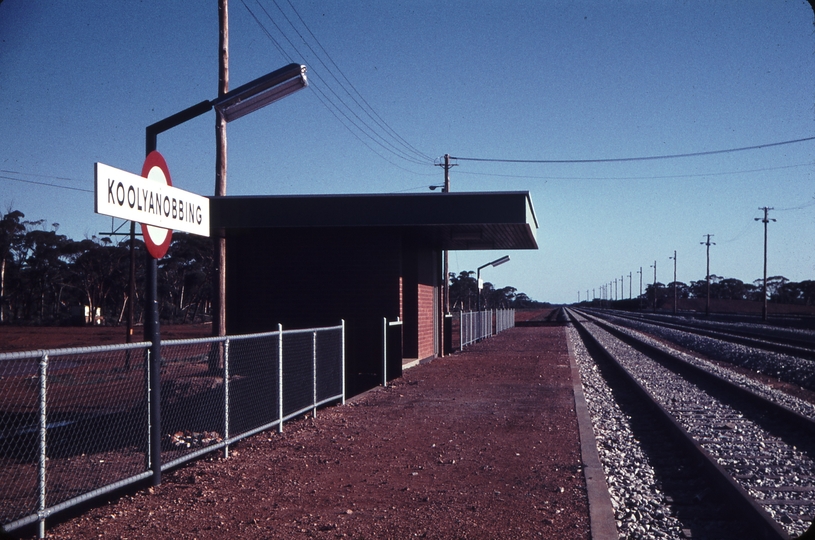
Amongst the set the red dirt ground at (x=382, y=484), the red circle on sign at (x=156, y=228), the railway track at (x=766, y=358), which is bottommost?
the railway track at (x=766, y=358)

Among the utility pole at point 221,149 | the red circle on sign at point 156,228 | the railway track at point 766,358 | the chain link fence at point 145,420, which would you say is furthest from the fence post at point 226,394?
the railway track at point 766,358

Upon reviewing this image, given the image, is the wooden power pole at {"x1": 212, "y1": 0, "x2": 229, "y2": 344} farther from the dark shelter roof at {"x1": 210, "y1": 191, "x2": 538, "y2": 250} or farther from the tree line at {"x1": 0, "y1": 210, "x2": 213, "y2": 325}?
the tree line at {"x1": 0, "y1": 210, "x2": 213, "y2": 325}

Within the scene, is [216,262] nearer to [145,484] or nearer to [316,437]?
[316,437]

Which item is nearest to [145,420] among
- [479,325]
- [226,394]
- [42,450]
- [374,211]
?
[226,394]

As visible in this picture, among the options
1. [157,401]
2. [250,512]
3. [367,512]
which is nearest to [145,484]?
[157,401]

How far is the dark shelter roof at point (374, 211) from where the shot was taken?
16.5 meters

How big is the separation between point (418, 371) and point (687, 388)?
637cm

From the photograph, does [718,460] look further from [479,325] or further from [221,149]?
[479,325]

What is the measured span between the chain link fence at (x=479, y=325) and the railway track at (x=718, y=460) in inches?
500

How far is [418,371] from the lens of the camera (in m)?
18.6

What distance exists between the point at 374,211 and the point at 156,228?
1056cm

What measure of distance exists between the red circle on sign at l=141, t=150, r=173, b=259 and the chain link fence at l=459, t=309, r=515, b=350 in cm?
2117

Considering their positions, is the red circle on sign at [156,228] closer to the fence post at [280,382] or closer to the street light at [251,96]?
the street light at [251,96]

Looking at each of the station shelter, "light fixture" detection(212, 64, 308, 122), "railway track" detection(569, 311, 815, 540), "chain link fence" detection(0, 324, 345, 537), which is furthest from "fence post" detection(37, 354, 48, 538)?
the station shelter
